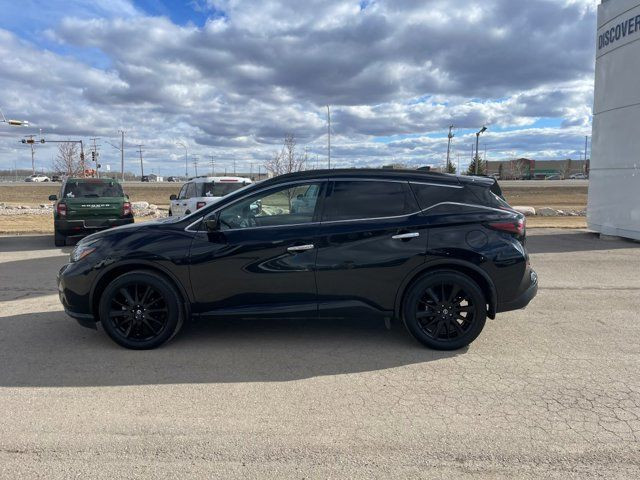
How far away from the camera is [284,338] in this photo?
5.08 metres

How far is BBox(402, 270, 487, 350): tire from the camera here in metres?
4.65

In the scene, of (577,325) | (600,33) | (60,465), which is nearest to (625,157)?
(600,33)

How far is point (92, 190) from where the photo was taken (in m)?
12.5

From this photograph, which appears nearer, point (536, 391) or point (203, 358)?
point (536, 391)

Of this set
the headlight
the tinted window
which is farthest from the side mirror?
the tinted window

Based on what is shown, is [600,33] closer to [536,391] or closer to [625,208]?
[625,208]

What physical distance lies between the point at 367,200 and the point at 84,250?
109 inches

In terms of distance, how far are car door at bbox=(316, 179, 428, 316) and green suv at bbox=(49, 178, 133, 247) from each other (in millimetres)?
8888

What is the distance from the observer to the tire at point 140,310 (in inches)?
183

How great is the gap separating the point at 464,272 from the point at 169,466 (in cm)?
309

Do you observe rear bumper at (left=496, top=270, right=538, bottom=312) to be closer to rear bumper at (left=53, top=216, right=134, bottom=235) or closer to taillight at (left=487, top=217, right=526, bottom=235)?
taillight at (left=487, top=217, right=526, bottom=235)

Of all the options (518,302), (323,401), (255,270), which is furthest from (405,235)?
(323,401)

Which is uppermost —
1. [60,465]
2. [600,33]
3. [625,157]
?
[600,33]

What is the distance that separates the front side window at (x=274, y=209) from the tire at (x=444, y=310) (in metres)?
1.26
